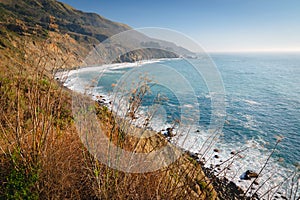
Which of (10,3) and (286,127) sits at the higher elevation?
(10,3)

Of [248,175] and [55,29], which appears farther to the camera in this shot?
[248,175]

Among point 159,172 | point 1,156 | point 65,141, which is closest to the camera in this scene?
point 159,172

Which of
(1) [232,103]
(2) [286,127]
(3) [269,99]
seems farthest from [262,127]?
(3) [269,99]

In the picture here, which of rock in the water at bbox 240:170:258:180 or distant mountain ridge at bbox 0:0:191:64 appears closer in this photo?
distant mountain ridge at bbox 0:0:191:64

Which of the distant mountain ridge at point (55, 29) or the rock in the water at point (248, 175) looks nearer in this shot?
the distant mountain ridge at point (55, 29)

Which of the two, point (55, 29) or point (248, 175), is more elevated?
point (55, 29)

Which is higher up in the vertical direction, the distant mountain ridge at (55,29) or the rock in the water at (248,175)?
the distant mountain ridge at (55,29)

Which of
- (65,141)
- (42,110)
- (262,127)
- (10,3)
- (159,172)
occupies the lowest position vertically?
(262,127)

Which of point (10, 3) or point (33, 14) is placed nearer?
point (33, 14)

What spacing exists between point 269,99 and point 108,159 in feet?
86.2

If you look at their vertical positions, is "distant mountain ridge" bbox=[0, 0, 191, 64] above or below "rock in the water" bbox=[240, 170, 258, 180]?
above

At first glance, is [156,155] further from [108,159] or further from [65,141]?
[65,141]

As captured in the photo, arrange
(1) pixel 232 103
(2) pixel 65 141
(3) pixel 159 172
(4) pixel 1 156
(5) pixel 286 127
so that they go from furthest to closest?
(1) pixel 232 103, (5) pixel 286 127, (2) pixel 65 141, (4) pixel 1 156, (3) pixel 159 172

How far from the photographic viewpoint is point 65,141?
2562 millimetres
